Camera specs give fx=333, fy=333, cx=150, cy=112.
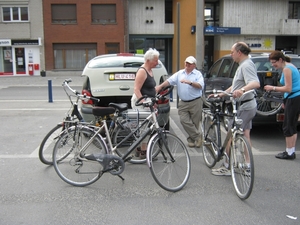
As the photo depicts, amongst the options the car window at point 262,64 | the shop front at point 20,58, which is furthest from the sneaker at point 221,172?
the shop front at point 20,58

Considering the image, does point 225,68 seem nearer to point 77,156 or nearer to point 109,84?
point 109,84

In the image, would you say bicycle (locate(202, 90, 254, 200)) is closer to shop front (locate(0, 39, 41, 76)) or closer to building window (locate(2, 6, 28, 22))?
shop front (locate(0, 39, 41, 76))

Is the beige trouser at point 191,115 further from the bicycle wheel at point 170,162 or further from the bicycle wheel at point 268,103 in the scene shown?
the bicycle wheel at point 170,162

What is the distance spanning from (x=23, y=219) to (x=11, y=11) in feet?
91.9

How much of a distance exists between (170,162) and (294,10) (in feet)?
100

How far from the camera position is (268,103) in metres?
6.55

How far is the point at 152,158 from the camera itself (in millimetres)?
4098

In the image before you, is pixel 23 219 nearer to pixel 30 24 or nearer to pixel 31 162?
pixel 31 162

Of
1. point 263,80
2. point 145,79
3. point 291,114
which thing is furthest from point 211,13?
point 145,79

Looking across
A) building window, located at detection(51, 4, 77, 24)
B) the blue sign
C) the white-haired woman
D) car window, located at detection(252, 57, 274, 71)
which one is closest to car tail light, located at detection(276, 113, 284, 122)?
car window, located at detection(252, 57, 274, 71)

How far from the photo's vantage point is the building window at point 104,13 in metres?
28.0

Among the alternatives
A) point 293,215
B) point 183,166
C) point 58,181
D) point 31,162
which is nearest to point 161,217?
point 183,166

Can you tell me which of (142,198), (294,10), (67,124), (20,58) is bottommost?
(142,198)

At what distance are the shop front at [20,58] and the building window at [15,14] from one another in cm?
186
